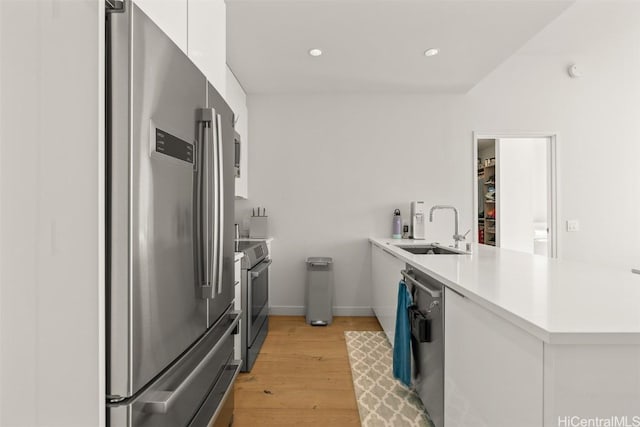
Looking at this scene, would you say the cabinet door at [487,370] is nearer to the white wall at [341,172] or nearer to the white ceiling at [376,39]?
the white ceiling at [376,39]

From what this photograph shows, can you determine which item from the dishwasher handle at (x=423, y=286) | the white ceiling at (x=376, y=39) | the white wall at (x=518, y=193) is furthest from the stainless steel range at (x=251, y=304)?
the white wall at (x=518, y=193)

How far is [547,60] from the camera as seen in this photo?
12.2 ft

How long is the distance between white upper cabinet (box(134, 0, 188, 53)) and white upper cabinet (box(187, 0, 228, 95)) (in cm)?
5

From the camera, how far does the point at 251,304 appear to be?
254 cm

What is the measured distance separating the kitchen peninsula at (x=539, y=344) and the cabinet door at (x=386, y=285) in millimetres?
984

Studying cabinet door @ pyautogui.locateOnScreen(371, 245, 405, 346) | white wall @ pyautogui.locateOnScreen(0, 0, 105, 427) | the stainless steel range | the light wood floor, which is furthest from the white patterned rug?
white wall @ pyautogui.locateOnScreen(0, 0, 105, 427)

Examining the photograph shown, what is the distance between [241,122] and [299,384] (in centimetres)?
246

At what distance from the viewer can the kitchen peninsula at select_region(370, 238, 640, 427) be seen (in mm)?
774

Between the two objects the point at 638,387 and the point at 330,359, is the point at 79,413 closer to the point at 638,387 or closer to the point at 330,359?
the point at 638,387

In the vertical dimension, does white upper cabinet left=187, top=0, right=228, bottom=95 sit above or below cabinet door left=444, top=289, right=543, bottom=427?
above

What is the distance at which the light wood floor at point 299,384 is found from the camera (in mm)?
1876

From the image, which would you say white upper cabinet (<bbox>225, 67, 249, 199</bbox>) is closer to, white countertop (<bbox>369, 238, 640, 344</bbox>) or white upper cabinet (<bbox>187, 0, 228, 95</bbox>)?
white upper cabinet (<bbox>187, 0, 228, 95</bbox>)

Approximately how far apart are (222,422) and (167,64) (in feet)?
4.72

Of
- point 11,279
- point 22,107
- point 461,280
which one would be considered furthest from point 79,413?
point 461,280
